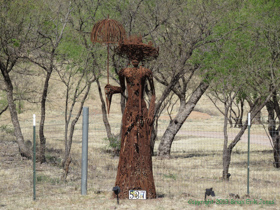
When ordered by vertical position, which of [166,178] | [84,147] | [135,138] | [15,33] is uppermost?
[15,33]

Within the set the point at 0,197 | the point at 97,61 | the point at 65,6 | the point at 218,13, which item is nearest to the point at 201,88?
the point at 218,13

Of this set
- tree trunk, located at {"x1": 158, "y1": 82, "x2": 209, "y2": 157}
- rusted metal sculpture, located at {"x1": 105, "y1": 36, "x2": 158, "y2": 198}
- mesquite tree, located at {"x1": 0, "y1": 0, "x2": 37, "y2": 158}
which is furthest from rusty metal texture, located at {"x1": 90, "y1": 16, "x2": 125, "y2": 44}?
tree trunk, located at {"x1": 158, "y1": 82, "x2": 209, "y2": 157}

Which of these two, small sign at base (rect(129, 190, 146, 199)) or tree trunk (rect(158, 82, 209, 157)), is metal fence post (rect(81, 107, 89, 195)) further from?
tree trunk (rect(158, 82, 209, 157))

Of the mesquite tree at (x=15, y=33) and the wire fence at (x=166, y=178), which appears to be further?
the mesquite tree at (x=15, y=33)

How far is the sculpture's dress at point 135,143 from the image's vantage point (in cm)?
753

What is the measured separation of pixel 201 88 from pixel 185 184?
767cm

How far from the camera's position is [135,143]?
24.6ft

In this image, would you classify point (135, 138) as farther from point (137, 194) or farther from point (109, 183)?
point (109, 183)

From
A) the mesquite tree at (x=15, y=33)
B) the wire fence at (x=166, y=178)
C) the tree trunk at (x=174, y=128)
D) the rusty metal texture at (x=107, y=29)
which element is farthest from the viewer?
the tree trunk at (x=174, y=128)

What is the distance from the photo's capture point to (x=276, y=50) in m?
12.1

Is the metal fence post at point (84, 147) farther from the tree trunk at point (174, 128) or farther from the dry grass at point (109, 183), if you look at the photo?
the tree trunk at point (174, 128)

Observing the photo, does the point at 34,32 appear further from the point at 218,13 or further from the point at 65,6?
the point at 218,13

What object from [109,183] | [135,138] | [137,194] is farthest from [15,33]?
[137,194]

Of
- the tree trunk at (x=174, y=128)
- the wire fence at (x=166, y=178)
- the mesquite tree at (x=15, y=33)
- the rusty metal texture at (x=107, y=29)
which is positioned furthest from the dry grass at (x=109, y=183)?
the tree trunk at (x=174, y=128)
